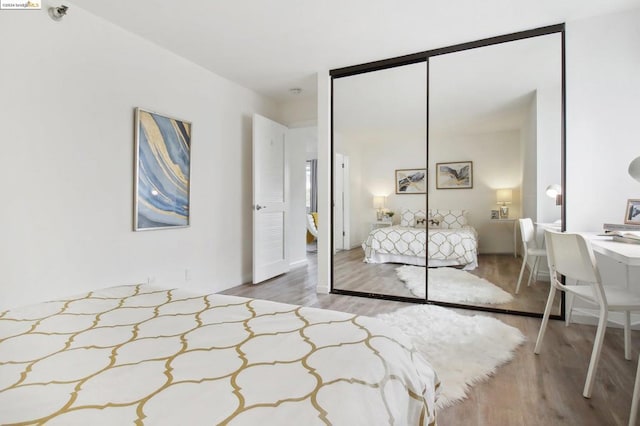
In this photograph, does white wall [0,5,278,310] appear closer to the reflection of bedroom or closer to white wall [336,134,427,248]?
the reflection of bedroom

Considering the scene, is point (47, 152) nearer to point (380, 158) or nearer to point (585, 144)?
point (380, 158)

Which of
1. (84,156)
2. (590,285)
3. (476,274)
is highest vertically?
(84,156)

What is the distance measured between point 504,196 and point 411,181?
2.81 feet

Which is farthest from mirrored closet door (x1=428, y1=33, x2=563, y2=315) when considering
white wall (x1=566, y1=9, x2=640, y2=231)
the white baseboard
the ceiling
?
the white baseboard

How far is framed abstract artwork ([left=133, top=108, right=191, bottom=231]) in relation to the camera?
2.88m

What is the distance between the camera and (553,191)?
9.36 feet

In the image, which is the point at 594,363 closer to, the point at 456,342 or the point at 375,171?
the point at 456,342

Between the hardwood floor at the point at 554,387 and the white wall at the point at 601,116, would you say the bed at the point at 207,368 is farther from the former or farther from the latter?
the white wall at the point at 601,116

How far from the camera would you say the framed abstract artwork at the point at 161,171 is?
9.46 ft

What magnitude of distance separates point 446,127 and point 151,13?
2.75 meters

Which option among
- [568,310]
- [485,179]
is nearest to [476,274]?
[568,310]

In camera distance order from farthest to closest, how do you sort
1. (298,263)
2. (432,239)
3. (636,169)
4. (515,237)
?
1. (298,263)
2. (432,239)
3. (515,237)
4. (636,169)

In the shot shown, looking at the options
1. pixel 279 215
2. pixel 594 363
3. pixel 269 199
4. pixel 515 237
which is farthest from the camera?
pixel 279 215

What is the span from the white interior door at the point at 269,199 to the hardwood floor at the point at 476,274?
3.16ft
